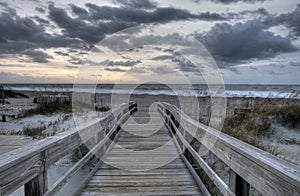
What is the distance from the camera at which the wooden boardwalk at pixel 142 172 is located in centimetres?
386

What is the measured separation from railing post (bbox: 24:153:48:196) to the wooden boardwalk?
56.1 inches

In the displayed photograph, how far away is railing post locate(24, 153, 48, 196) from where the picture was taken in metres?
2.24

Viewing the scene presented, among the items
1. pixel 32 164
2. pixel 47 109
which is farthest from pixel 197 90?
pixel 32 164

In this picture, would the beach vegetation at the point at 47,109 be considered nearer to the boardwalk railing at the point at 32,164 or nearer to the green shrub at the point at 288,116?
the green shrub at the point at 288,116

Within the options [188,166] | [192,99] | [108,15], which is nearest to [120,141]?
[188,166]

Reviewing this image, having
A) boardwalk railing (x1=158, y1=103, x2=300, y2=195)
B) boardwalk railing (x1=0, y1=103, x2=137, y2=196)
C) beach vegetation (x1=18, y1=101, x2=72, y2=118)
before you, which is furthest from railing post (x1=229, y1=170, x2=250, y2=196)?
beach vegetation (x1=18, y1=101, x2=72, y2=118)

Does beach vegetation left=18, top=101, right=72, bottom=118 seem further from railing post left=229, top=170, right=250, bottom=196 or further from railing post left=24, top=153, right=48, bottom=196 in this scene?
railing post left=229, top=170, right=250, bottom=196

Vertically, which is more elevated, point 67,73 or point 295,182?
point 67,73

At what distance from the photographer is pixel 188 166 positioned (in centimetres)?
490

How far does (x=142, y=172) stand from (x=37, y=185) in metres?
2.55

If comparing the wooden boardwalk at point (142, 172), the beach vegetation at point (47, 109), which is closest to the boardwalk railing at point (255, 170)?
the wooden boardwalk at point (142, 172)

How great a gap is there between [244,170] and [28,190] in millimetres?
1739

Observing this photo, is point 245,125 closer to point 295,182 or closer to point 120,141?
point 120,141

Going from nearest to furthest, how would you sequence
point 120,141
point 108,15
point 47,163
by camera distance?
point 47,163, point 120,141, point 108,15
